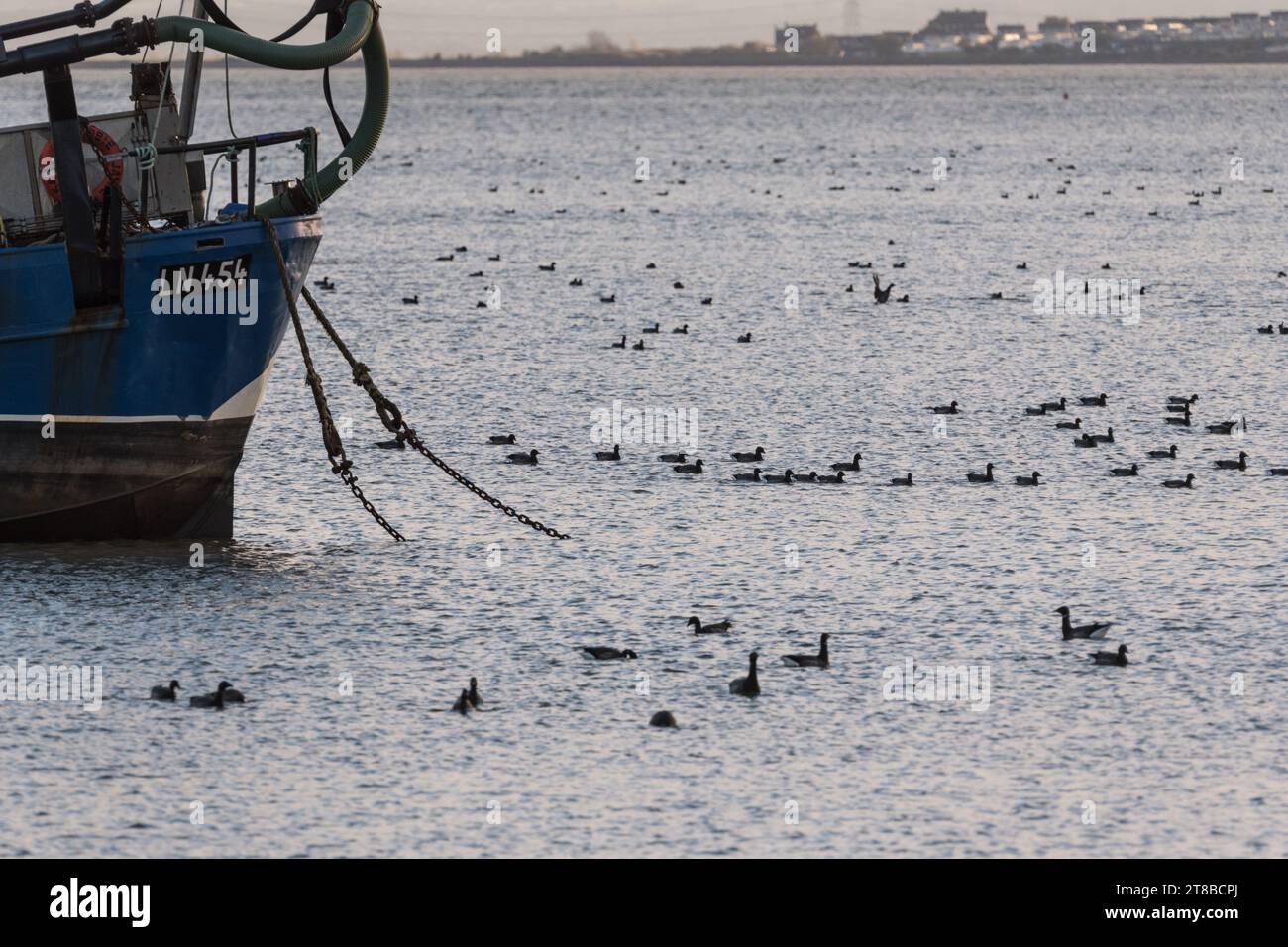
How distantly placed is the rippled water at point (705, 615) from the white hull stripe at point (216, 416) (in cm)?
176

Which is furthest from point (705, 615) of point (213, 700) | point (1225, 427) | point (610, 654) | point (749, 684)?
point (1225, 427)

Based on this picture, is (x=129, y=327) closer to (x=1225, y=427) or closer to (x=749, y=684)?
(x=749, y=684)

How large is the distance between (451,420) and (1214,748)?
68.9 ft

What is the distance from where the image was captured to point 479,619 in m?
25.5

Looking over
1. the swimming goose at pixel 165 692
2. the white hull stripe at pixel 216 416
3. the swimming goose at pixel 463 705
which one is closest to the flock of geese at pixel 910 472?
the white hull stripe at pixel 216 416

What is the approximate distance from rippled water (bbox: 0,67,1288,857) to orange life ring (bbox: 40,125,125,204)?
5207 millimetres

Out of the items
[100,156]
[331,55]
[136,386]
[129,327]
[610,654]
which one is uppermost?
[331,55]

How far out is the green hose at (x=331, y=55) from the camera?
29156 millimetres

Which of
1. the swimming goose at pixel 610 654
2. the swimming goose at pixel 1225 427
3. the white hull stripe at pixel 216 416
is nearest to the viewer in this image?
the swimming goose at pixel 610 654

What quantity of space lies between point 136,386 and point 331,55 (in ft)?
17.8

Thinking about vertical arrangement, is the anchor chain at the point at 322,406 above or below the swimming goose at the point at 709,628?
above

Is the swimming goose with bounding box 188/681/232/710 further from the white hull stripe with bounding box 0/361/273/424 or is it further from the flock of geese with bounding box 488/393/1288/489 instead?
the flock of geese with bounding box 488/393/1288/489

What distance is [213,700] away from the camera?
2186 centimetres

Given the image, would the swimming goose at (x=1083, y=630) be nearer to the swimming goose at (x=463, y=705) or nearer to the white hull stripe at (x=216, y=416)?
the swimming goose at (x=463, y=705)
